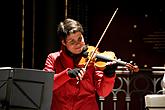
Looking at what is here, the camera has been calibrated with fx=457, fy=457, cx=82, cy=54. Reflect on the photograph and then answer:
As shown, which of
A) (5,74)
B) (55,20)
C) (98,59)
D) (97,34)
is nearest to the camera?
(5,74)

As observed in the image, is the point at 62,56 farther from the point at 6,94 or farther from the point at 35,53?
the point at 35,53

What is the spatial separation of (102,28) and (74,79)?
2792mm

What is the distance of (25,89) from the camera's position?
11.3 feet

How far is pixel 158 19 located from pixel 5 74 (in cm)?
342

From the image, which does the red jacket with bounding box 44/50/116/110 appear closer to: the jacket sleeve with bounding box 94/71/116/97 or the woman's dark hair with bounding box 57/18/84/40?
the jacket sleeve with bounding box 94/71/116/97

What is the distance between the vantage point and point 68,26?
149 inches

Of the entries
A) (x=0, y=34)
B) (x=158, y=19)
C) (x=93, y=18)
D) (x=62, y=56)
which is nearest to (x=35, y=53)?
(x=0, y=34)

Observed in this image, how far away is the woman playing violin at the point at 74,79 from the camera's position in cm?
366

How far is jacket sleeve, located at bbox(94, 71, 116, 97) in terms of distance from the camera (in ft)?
12.0

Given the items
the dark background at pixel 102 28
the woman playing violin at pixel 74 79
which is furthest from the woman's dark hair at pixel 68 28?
the dark background at pixel 102 28

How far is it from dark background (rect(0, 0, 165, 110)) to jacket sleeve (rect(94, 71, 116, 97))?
254 cm

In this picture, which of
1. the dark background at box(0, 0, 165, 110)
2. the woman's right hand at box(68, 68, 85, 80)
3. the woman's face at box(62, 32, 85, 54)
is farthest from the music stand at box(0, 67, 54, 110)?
the dark background at box(0, 0, 165, 110)

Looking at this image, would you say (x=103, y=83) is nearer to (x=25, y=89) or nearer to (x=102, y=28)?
(x=25, y=89)

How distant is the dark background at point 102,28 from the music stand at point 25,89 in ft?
9.04
